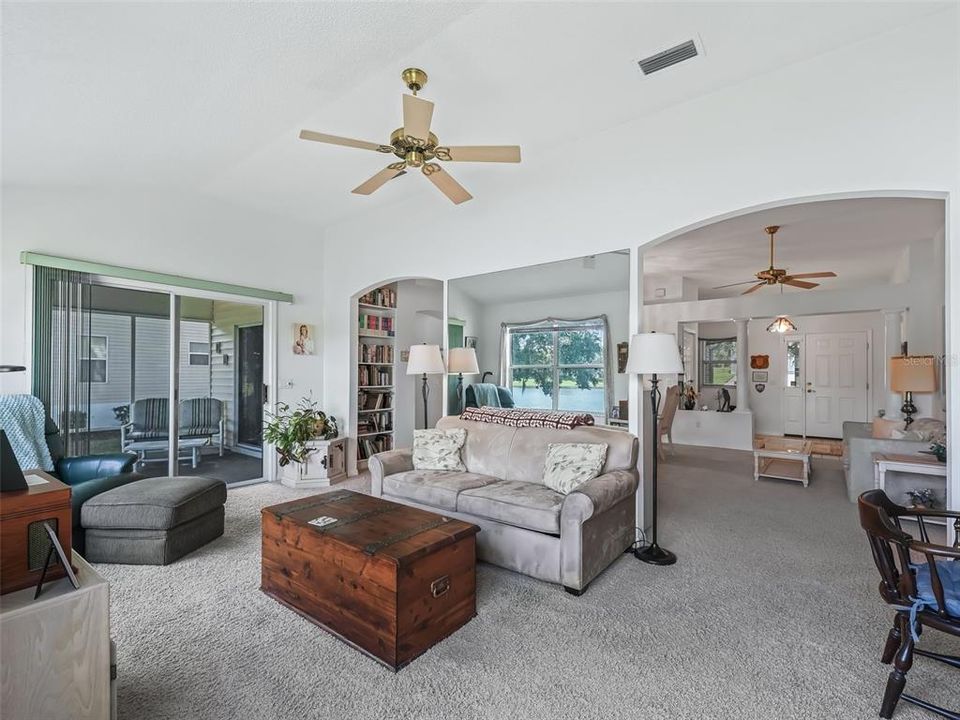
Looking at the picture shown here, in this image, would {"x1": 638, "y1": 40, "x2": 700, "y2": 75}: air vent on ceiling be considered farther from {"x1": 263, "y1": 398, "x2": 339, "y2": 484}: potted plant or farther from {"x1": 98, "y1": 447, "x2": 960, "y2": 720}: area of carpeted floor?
{"x1": 263, "y1": 398, "x2": 339, "y2": 484}: potted plant

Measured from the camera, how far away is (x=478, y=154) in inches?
106

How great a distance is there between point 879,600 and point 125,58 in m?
4.86

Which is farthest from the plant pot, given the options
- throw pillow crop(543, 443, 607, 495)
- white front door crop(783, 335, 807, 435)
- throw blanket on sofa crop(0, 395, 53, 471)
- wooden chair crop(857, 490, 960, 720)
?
white front door crop(783, 335, 807, 435)

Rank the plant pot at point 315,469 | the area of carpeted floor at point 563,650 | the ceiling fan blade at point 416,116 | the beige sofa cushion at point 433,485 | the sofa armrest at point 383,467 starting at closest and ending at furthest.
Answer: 1. the area of carpeted floor at point 563,650
2. the ceiling fan blade at point 416,116
3. the beige sofa cushion at point 433,485
4. the sofa armrest at point 383,467
5. the plant pot at point 315,469

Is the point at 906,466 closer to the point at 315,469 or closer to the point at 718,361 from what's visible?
the point at 718,361

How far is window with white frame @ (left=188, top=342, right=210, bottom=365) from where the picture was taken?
475 centimetres

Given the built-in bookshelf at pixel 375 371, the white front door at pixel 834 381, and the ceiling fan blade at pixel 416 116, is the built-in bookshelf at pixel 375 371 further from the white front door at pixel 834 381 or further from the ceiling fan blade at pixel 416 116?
the white front door at pixel 834 381

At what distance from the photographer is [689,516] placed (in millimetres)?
3996

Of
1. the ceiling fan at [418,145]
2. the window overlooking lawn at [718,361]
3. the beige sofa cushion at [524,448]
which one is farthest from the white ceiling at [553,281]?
the window overlooking lawn at [718,361]

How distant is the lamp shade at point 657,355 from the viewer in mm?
2930

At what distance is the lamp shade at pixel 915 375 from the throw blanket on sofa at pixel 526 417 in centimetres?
296

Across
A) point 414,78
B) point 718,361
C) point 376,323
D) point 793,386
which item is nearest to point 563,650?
point 414,78

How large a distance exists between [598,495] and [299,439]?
3374 mm

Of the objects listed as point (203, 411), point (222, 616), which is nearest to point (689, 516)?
point (222, 616)
